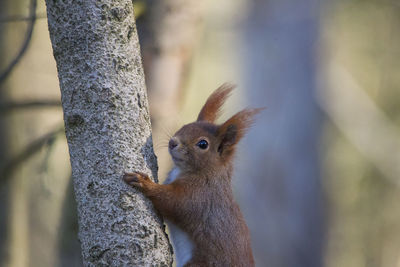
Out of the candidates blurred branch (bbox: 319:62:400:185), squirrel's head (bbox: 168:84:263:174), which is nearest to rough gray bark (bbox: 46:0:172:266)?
squirrel's head (bbox: 168:84:263:174)

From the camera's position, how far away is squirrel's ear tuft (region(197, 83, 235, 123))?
263 cm

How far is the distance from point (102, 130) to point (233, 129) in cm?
90

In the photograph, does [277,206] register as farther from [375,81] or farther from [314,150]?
[375,81]

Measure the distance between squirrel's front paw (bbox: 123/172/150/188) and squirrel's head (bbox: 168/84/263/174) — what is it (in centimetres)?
68

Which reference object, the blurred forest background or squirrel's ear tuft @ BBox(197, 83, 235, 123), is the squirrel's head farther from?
the blurred forest background

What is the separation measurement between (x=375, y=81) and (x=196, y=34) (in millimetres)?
4836

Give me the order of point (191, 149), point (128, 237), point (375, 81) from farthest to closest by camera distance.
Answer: point (375, 81), point (191, 149), point (128, 237)

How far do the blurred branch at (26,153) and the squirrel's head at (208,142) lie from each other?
153cm

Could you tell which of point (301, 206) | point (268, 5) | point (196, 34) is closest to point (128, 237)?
point (196, 34)

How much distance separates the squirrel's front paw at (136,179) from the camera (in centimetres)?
184

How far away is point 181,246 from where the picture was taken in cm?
241

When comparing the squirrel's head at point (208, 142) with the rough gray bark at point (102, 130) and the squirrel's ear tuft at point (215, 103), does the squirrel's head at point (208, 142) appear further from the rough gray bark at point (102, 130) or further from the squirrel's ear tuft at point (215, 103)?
the rough gray bark at point (102, 130)

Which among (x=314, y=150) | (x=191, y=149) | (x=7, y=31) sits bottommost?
(x=314, y=150)

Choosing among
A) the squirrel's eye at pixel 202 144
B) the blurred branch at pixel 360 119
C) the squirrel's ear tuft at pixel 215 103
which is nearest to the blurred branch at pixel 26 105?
the squirrel's ear tuft at pixel 215 103
